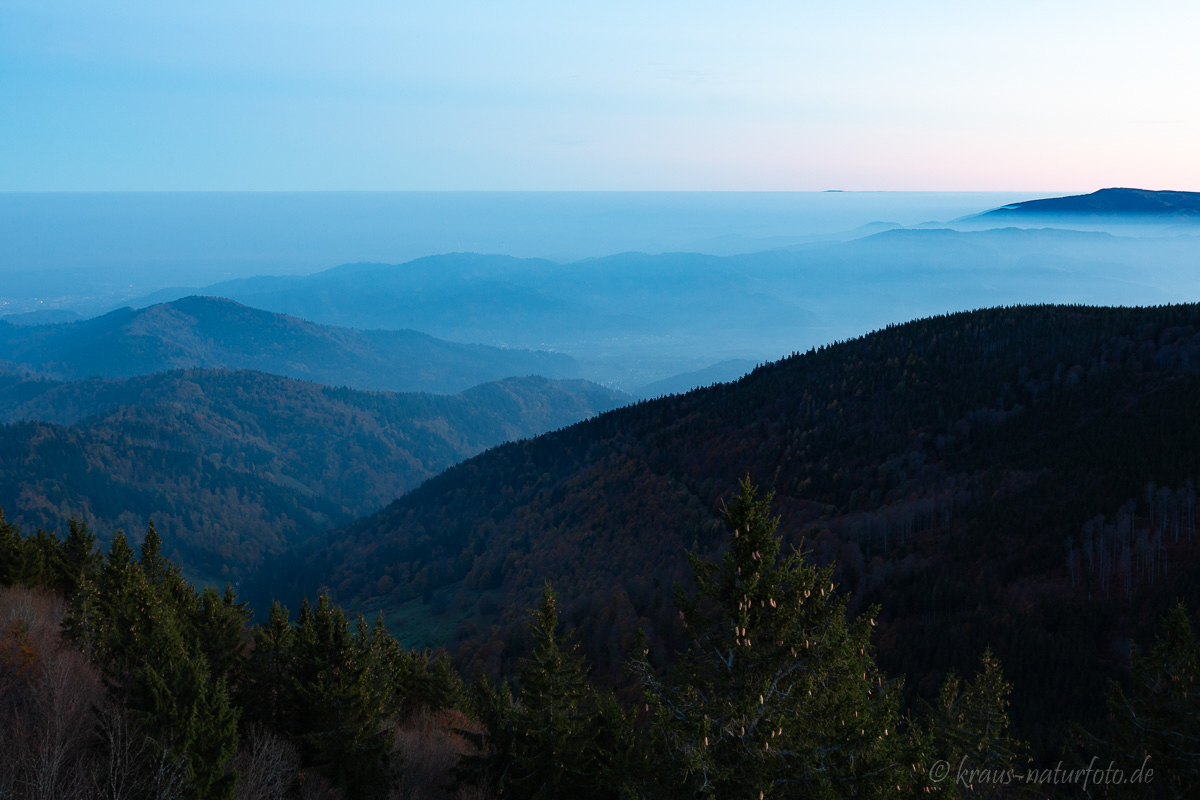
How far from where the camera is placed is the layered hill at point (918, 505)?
7619 centimetres

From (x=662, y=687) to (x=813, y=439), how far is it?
139m

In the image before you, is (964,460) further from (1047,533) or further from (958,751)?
(958,751)

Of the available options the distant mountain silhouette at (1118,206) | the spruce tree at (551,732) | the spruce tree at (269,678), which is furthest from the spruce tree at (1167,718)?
the distant mountain silhouette at (1118,206)

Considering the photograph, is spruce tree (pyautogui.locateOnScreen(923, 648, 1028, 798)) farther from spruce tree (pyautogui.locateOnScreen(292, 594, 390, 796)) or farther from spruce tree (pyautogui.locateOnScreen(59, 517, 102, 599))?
spruce tree (pyautogui.locateOnScreen(59, 517, 102, 599))

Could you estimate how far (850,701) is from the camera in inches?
558

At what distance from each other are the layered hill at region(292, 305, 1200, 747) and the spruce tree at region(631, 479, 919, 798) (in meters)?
30.5

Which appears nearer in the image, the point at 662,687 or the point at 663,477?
the point at 662,687

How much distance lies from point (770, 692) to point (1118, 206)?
157466 mm

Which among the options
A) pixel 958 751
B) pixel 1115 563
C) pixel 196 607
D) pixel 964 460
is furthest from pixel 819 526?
pixel 196 607

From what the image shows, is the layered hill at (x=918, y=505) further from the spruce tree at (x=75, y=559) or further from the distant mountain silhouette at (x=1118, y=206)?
the spruce tree at (x=75, y=559)

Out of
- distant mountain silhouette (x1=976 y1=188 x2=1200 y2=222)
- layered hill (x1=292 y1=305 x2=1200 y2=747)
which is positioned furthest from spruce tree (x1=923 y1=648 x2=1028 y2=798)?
distant mountain silhouette (x1=976 y1=188 x2=1200 y2=222)

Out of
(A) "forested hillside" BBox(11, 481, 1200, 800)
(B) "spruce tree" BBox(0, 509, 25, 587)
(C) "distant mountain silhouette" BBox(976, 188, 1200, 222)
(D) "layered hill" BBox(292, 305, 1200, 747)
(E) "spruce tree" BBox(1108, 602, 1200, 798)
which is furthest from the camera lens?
(C) "distant mountain silhouette" BBox(976, 188, 1200, 222)

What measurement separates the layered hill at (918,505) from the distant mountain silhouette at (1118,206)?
18.8m

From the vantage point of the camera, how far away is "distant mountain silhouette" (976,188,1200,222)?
417 feet
